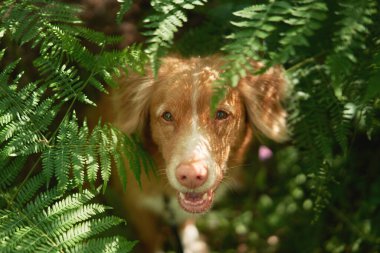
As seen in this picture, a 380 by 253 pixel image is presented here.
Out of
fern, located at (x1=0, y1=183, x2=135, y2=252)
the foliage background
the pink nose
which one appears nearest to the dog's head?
the pink nose

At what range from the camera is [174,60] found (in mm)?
4156

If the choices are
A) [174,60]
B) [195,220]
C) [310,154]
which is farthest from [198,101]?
[195,220]

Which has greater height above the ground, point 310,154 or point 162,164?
point 310,154

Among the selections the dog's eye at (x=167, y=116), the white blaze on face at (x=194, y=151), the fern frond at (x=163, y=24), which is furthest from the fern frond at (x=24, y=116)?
the dog's eye at (x=167, y=116)

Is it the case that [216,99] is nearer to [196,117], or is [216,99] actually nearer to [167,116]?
[196,117]

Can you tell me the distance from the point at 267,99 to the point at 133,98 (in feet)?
3.42

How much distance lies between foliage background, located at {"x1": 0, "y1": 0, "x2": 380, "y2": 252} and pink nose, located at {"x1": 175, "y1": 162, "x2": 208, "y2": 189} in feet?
0.91

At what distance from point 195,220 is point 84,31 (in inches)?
114

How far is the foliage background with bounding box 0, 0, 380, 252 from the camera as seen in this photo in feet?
8.82

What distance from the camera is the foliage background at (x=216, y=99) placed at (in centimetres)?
269

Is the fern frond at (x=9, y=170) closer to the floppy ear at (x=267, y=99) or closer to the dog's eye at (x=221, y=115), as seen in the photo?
the dog's eye at (x=221, y=115)

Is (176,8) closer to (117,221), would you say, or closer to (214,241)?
Answer: (117,221)

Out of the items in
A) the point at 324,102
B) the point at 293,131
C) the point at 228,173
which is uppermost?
the point at 324,102

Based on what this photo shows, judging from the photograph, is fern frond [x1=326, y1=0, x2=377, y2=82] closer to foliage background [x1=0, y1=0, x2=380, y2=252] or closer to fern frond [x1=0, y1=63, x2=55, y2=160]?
foliage background [x1=0, y1=0, x2=380, y2=252]
